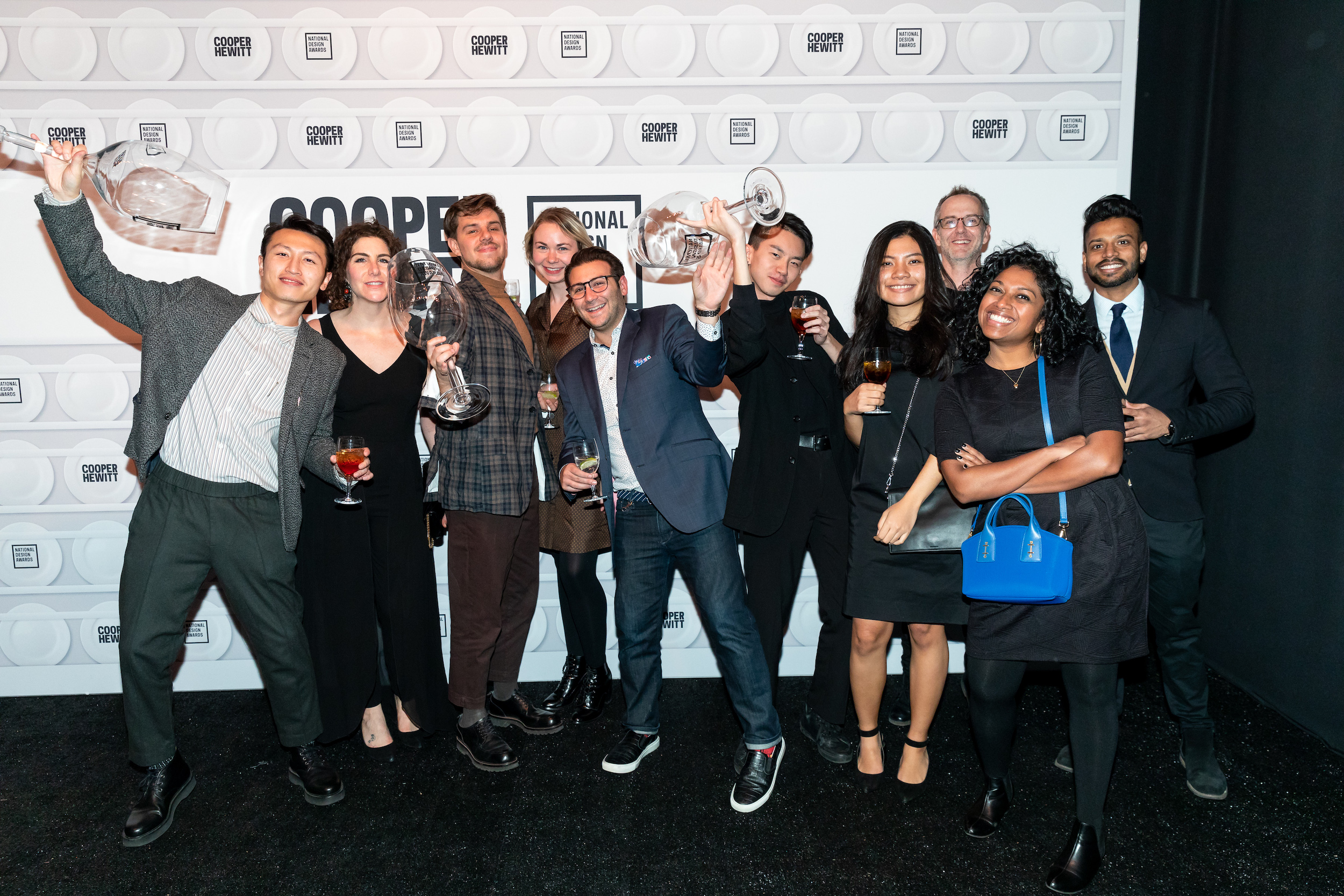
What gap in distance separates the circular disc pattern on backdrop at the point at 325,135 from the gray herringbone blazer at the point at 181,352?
109 centimetres

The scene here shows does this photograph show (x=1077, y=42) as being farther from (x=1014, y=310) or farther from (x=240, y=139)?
(x=240, y=139)

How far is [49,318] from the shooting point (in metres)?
3.72

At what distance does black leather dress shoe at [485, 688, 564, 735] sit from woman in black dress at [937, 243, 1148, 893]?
171 centimetres

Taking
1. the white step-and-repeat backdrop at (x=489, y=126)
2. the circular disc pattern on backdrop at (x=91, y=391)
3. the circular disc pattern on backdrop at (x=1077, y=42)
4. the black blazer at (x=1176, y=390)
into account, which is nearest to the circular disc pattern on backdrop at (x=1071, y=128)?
the white step-and-repeat backdrop at (x=489, y=126)

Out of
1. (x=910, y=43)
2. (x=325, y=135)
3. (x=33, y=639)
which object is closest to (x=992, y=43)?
(x=910, y=43)

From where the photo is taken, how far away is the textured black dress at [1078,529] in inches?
90.5

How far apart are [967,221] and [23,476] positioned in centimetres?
431

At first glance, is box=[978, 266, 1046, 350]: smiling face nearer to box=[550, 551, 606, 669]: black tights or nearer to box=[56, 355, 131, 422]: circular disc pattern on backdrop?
box=[550, 551, 606, 669]: black tights

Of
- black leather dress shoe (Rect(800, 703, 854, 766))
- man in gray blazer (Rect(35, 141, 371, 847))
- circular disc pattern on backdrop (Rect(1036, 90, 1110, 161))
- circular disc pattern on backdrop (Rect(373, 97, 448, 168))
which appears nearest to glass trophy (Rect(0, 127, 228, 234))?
man in gray blazer (Rect(35, 141, 371, 847))

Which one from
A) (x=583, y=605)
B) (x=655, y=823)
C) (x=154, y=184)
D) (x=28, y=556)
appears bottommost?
(x=655, y=823)

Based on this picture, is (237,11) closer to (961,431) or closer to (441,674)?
(441,674)

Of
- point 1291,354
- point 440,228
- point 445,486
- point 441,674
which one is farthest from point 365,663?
point 1291,354

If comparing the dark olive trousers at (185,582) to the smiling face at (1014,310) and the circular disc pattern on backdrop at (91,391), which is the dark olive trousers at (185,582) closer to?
the circular disc pattern on backdrop at (91,391)

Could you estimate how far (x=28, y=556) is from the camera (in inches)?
151
